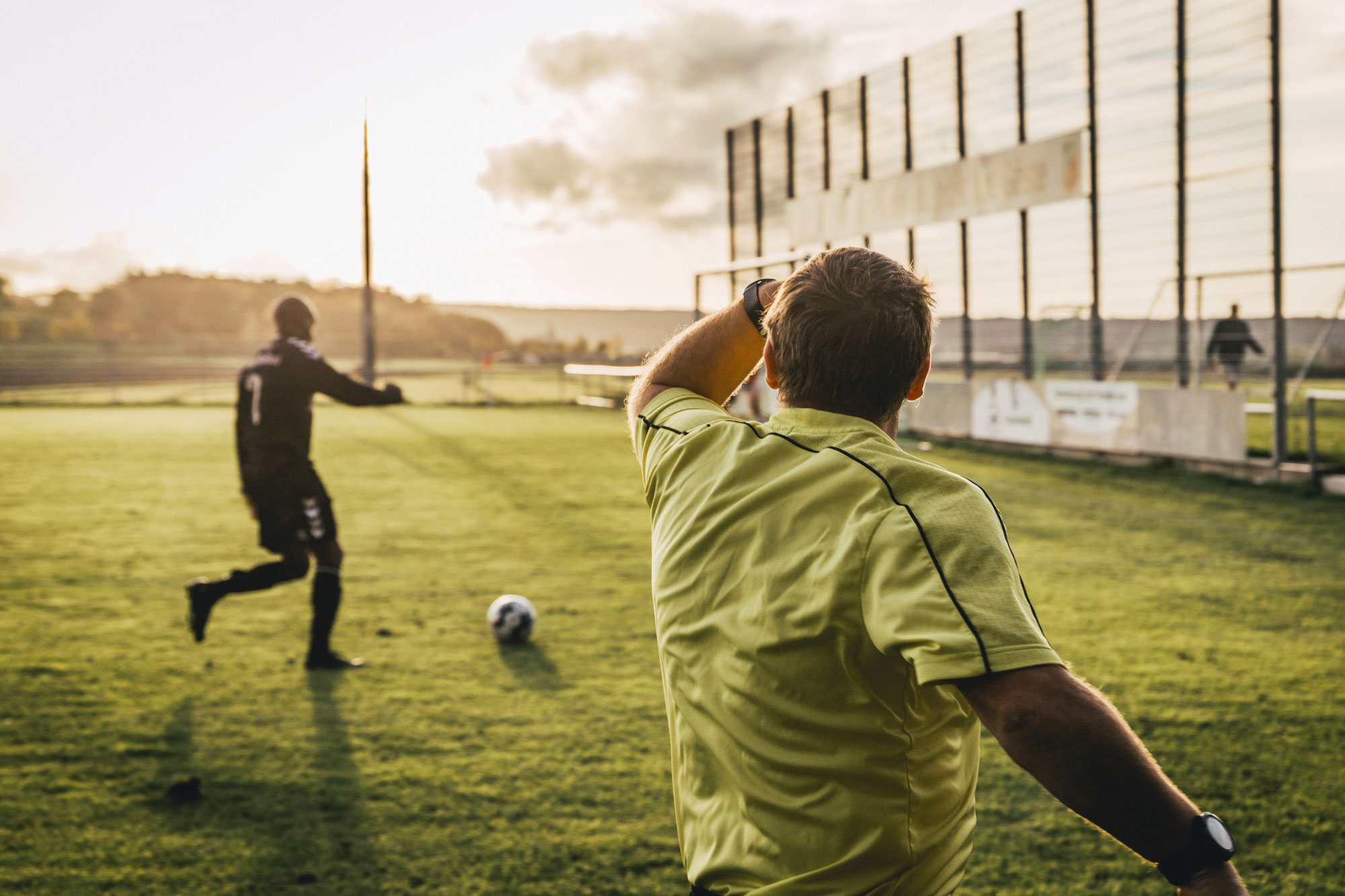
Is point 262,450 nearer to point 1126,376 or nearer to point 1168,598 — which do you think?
point 1168,598

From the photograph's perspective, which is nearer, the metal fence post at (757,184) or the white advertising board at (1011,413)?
the white advertising board at (1011,413)

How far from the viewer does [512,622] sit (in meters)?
5.70

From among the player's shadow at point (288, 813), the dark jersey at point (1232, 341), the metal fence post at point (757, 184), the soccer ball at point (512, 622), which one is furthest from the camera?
the metal fence post at point (757, 184)

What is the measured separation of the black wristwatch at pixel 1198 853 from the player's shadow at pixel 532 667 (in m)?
4.03

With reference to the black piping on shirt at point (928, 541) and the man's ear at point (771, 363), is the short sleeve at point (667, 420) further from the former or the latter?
the black piping on shirt at point (928, 541)

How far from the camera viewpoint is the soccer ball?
5703mm

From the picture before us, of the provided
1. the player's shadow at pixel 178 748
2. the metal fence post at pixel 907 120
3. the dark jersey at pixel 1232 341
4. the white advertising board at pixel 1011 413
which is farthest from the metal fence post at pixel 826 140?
the player's shadow at pixel 178 748

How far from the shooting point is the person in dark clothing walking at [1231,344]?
12633 millimetres

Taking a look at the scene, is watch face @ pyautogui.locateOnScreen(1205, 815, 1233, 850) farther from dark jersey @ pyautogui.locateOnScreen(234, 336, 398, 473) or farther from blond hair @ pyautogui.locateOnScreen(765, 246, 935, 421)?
dark jersey @ pyautogui.locateOnScreen(234, 336, 398, 473)

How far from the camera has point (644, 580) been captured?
7.33m

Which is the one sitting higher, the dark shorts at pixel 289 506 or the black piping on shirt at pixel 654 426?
the black piping on shirt at pixel 654 426

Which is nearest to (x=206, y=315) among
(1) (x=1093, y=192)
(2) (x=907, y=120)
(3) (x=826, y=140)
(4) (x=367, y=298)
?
(4) (x=367, y=298)

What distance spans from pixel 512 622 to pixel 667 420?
4068mm

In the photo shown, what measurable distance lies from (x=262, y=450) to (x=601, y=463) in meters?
9.45
